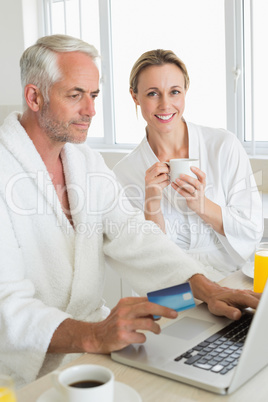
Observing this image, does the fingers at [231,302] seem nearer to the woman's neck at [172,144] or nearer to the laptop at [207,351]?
the laptop at [207,351]

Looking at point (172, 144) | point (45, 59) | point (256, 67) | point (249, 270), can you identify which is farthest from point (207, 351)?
point (256, 67)

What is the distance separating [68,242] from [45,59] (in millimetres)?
558

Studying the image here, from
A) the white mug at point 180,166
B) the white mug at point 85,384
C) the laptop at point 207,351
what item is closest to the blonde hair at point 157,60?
the white mug at point 180,166

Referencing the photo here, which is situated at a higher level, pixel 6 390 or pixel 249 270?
pixel 6 390

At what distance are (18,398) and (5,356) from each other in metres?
0.39

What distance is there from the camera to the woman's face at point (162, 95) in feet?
7.15

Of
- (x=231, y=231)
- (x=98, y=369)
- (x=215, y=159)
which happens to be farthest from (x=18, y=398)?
(x=215, y=159)

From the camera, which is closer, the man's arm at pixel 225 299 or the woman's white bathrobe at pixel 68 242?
the man's arm at pixel 225 299

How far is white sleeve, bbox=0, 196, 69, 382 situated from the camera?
1167 millimetres

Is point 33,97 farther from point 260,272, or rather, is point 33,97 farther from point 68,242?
point 260,272

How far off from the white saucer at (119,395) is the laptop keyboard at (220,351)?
16cm

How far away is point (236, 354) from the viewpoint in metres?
1.02

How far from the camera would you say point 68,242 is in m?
1.56

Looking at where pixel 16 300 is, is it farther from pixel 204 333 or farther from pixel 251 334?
pixel 251 334
